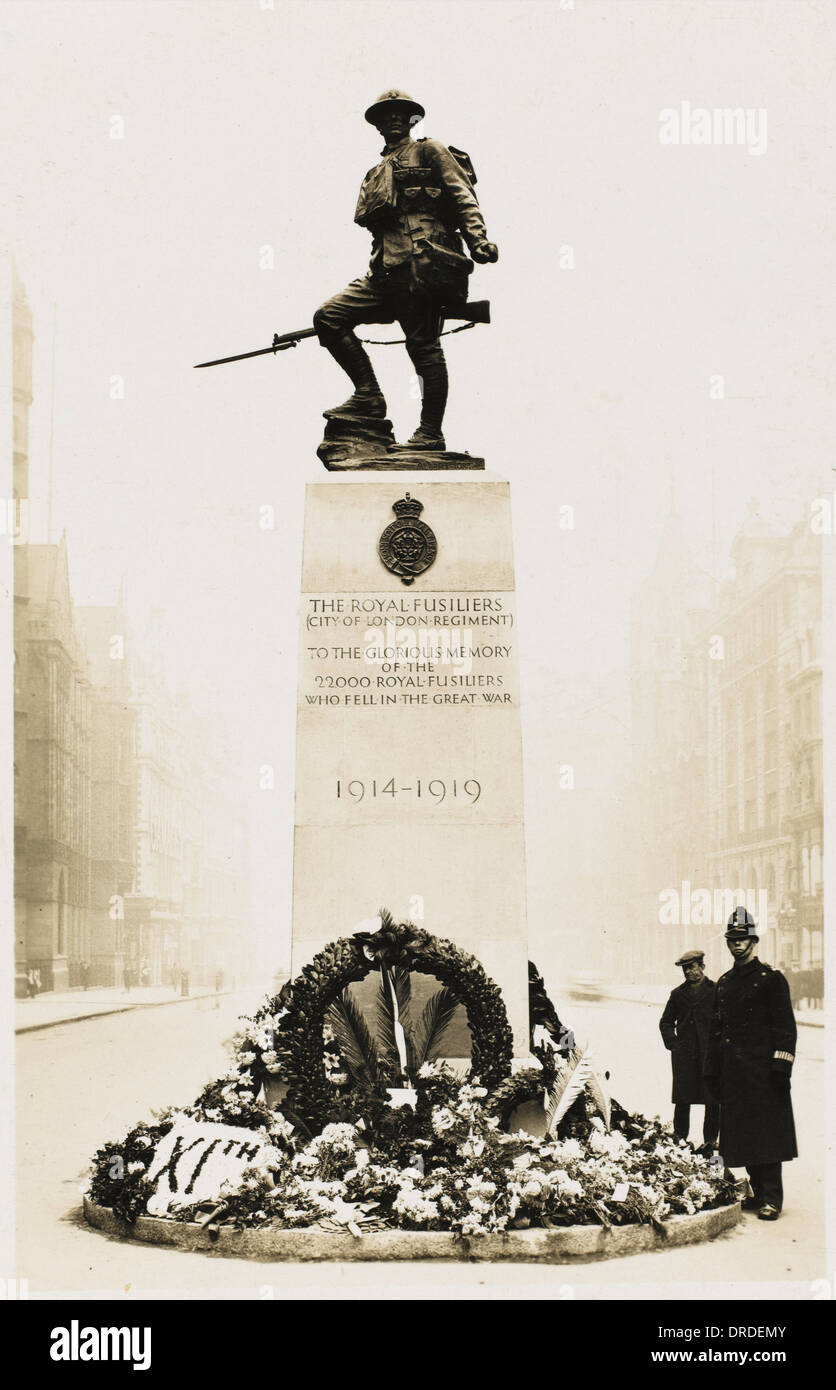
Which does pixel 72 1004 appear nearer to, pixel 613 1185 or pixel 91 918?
pixel 91 918

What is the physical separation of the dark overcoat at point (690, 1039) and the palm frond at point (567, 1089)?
147cm

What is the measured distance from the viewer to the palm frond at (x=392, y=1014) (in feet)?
38.1

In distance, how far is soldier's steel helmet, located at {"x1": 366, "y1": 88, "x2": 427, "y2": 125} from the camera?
41.3 feet

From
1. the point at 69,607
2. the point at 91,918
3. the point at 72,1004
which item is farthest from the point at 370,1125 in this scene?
the point at 69,607

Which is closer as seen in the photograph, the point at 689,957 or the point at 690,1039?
the point at 690,1039

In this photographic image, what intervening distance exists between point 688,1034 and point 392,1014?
2.44 m

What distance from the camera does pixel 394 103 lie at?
1259 cm

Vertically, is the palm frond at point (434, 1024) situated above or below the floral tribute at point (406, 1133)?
above

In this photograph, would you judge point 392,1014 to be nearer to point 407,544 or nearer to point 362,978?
point 362,978

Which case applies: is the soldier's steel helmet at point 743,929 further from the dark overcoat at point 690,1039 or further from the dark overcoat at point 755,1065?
the dark overcoat at point 690,1039

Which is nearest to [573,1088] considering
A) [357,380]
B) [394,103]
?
[357,380]

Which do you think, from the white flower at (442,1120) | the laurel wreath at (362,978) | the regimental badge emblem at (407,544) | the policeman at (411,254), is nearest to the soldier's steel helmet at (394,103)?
the policeman at (411,254)

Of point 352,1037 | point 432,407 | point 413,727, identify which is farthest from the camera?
point 432,407

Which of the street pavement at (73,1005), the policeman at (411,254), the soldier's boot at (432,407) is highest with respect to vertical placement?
the policeman at (411,254)
